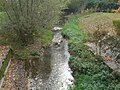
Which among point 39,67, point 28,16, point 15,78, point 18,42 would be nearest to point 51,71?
point 39,67

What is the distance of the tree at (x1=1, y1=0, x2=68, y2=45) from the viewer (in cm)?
2134

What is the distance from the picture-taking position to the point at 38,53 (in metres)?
21.5

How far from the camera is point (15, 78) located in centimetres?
1627

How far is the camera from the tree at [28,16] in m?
21.3

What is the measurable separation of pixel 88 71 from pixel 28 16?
6.99 metres

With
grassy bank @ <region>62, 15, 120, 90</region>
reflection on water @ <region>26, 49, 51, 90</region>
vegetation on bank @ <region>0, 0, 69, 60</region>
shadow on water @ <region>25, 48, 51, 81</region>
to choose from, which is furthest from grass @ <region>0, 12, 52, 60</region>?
grassy bank @ <region>62, 15, 120, 90</region>

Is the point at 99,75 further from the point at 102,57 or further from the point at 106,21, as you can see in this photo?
the point at 106,21

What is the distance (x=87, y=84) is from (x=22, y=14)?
858 centimetres

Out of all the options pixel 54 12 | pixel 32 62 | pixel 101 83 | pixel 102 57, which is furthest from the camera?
pixel 54 12

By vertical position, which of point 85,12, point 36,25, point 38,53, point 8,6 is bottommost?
point 85,12

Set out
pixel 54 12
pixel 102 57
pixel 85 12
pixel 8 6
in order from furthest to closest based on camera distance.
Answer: pixel 85 12 < pixel 54 12 < pixel 8 6 < pixel 102 57

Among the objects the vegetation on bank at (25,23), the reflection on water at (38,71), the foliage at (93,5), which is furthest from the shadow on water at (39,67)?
the foliage at (93,5)

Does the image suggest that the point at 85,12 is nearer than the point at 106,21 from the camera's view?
No

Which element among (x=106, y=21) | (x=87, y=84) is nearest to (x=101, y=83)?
(x=87, y=84)
